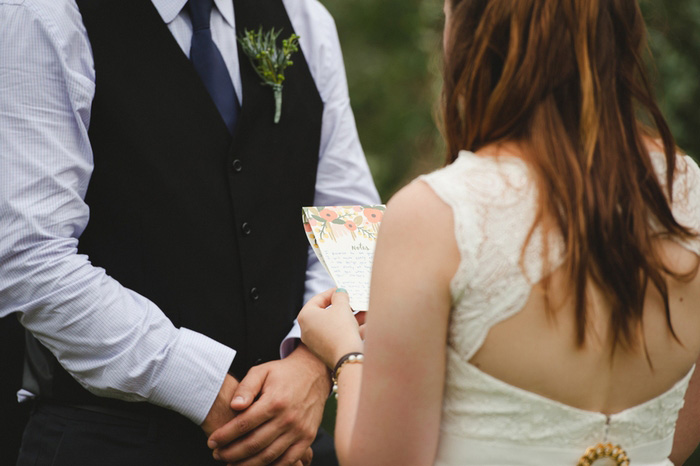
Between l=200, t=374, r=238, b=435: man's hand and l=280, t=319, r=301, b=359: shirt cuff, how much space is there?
0.75 feet

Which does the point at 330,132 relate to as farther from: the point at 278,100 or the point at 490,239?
the point at 490,239

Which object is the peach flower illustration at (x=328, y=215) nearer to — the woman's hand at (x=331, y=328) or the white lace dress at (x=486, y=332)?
the woman's hand at (x=331, y=328)

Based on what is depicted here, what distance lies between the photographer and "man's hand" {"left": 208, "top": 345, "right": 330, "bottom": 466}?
2.10m

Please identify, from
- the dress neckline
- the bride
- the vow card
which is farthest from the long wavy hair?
the vow card

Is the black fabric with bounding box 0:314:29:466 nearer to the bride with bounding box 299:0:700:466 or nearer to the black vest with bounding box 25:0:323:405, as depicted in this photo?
the black vest with bounding box 25:0:323:405

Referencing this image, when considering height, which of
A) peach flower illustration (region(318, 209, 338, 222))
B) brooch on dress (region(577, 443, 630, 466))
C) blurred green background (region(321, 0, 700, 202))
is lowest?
blurred green background (region(321, 0, 700, 202))

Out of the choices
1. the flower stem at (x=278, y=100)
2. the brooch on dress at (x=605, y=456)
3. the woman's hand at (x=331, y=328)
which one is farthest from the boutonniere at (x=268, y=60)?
the brooch on dress at (x=605, y=456)

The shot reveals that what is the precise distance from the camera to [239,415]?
2.12 m

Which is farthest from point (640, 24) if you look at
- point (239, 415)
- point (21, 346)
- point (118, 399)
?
point (21, 346)

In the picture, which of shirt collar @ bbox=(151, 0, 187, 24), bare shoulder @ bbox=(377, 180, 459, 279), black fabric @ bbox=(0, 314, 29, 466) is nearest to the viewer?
bare shoulder @ bbox=(377, 180, 459, 279)

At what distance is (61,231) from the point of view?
1.99 meters

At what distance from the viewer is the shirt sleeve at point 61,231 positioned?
6.37ft

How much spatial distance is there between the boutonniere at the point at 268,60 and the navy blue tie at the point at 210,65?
110 millimetres

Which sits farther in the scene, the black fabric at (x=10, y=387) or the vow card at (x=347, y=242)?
the black fabric at (x=10, y=387)
